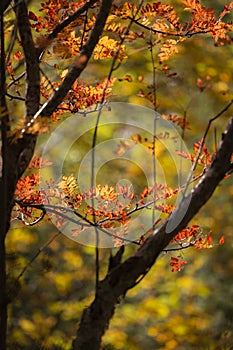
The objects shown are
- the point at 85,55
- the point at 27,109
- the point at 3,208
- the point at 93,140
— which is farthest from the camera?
the point at 27,109

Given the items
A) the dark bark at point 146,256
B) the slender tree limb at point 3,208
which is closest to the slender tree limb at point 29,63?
the slender tree limb at point 3,208

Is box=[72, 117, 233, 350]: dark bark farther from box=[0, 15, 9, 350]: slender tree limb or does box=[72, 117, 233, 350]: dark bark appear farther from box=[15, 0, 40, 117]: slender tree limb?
box=[15, 0, 40, 117]: slender tree limb

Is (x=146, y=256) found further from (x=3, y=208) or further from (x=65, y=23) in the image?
(x=65, y=23)

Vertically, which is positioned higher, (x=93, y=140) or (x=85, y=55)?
(x=85, y=55)

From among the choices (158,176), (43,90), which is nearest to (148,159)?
(158,176)

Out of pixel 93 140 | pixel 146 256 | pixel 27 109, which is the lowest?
pixel 146 256

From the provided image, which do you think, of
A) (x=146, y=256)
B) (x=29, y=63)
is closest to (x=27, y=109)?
(x=29, y=63)

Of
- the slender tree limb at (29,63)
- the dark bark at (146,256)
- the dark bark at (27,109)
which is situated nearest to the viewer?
the dark bark at (146,256)

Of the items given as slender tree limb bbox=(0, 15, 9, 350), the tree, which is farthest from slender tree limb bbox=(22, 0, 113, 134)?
slender tree limb bbox=(0, 15, 9, 350)

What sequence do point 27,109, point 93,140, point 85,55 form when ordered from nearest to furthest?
point 93,140 < point 85,55 < point 27,109

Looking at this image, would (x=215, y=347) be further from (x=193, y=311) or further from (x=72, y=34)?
(x=72, y=34)

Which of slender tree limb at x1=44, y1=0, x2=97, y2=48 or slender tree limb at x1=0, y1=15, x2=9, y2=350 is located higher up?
slender tree limb at x1=44, y1=0, x2=97, y2=48

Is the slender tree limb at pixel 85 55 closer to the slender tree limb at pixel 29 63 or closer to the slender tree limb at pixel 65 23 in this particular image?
the slender tree limb at pixel 29 63

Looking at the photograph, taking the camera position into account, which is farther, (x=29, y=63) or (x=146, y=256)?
(x=29, y=63)
